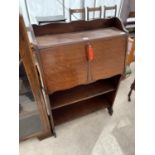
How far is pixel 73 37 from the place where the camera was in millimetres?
1063

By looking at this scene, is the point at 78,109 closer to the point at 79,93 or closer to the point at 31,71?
the point at 79,93

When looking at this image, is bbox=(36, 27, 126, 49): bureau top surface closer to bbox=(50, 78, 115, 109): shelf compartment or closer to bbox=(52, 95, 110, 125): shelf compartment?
bbox=(50, 78, 115, 109): shelf compartment

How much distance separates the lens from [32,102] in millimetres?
1197

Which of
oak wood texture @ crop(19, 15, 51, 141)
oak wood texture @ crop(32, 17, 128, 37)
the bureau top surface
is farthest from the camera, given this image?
oak wood texture @ crop(32, 17, 128, 37)

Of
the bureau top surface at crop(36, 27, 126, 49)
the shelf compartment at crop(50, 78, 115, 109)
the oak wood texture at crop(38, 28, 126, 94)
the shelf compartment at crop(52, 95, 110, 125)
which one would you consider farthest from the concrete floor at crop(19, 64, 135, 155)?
the bureau top surface at crop(36, 27, 126, 49)

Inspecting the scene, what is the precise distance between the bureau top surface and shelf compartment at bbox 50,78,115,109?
574mm

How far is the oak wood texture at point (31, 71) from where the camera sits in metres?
0.82

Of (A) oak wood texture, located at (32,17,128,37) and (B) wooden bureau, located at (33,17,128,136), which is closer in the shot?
(B) wooden bureau, located at (33,17,128,136)

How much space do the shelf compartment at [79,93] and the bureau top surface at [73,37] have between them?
0.57 m

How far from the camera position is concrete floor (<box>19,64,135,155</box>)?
4.68ft

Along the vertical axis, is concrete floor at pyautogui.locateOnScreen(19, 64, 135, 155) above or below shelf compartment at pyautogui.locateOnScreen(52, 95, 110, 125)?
below
